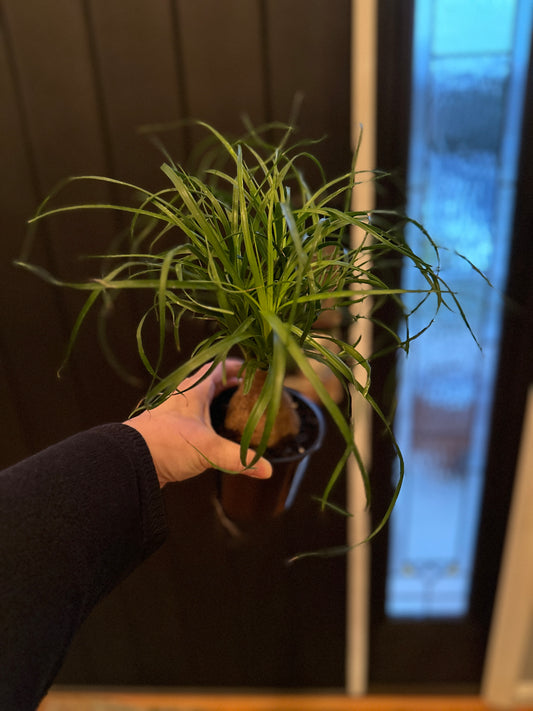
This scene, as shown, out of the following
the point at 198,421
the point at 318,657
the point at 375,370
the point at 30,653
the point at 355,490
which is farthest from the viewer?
the point at 318,657

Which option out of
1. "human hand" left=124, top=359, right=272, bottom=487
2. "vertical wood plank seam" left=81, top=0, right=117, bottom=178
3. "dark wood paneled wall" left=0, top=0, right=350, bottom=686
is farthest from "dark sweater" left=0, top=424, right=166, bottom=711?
"vertical wood plank seam" left=81, top=0, right=117, bottom=178

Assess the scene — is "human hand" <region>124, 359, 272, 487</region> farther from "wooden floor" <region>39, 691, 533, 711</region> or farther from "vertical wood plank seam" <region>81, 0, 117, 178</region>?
"wooden floor" <region>39, 691, 533, 711</region>

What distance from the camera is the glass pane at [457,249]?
3.67 ft

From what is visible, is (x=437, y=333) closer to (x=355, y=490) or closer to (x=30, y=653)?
(x=355, y=490)

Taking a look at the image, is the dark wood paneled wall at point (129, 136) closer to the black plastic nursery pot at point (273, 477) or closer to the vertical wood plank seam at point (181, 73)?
the vertical wood plank seam at point (181, 73)

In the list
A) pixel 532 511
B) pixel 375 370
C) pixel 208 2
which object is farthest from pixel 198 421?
pixel 532 511

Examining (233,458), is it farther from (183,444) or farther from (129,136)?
(129,136)

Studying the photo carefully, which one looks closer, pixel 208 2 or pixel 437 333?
pixel 208 2

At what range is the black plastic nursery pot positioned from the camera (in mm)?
719

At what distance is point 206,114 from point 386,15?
0.39 m

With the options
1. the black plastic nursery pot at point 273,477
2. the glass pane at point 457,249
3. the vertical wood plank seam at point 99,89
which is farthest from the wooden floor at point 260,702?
the vertical wood plank seam at point 99,89

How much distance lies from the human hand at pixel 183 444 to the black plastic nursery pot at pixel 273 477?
0.05 metres

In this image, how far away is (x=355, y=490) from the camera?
4.82 ft

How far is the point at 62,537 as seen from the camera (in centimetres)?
57
